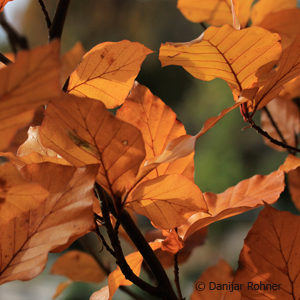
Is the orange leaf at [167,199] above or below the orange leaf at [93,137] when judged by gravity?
below

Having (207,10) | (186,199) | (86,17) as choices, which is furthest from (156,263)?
(86,17)

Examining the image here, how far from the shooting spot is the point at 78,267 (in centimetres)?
63

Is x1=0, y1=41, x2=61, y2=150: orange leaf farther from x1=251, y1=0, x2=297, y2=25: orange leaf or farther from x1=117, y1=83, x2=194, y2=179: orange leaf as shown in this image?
x1=251, y1=0, x2=297, y2=25: orange leaf

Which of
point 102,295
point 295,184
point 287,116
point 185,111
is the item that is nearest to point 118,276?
point 102,295

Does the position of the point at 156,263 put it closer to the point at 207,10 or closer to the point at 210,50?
the point at 210,50

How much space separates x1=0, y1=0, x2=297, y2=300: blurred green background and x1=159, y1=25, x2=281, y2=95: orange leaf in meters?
1.25

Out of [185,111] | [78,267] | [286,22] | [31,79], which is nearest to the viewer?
[31,79]

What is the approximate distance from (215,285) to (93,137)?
7.5 inches

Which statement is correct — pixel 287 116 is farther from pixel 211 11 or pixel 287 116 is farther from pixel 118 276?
pixel 118 276

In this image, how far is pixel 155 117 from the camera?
29cm

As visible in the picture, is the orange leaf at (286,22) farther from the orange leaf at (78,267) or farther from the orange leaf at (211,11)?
the orange leaf at (78,267)

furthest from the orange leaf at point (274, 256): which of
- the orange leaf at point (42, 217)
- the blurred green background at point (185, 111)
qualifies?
the blurred green background at point (185, 111)

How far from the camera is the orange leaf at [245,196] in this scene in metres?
0.29

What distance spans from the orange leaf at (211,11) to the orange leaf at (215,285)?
267 millimetres
